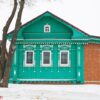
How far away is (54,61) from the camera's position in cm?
3191

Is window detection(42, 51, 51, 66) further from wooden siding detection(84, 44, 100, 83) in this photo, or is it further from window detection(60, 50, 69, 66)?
wooden siding detection(84, 44, 100, 83)

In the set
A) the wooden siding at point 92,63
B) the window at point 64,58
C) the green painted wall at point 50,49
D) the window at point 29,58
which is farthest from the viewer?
the window at point 29,58

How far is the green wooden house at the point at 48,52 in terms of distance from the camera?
1244 inches

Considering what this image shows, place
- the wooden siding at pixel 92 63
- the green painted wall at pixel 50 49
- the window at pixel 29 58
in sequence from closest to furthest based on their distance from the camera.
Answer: the green painted wall at pixel 50 49 < the wooden siding at pixel 92 63 < the window at pixel 29 58

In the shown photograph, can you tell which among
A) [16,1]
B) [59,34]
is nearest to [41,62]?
[59,34]

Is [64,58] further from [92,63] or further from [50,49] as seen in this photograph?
[92,63]

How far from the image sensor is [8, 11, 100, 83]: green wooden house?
3161 cm

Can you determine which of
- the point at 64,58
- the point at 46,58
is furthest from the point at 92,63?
the point at 46,58

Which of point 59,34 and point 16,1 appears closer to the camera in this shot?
point 16,1

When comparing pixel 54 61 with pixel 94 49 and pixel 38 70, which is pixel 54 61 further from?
pixel 94 49

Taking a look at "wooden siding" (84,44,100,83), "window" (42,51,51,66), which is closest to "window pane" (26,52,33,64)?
"window" (42,51,51,66)

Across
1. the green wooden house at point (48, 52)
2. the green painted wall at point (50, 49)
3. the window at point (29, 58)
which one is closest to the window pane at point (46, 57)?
the green wooden house at point (48, 52)

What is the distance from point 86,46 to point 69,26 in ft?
7.24

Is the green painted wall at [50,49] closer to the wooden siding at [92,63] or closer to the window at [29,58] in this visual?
the window at [29,58]
